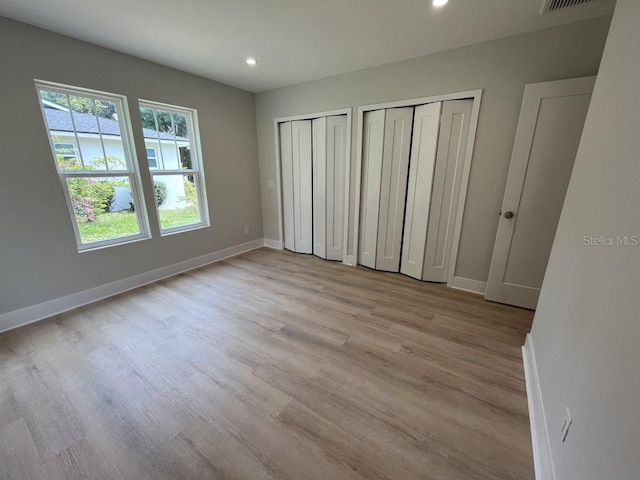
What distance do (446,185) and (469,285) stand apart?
3.91 feet

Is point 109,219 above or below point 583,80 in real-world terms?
below

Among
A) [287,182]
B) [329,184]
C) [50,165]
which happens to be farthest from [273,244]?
[50,165]

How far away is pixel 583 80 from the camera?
198cm

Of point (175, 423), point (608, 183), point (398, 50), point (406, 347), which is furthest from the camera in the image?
point (398, 50)

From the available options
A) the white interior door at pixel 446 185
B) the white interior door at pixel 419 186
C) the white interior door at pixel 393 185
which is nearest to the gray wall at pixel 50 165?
the white interior door at pixel 393 185

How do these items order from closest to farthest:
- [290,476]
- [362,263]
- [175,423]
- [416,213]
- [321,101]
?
[290,476] < [175,423] < [416,213] < [321,101] < [362,263]

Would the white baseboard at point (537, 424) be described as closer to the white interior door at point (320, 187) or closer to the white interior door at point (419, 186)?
the white interior door at point (419, 186)

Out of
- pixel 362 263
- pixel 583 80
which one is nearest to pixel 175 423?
pixel 362 263

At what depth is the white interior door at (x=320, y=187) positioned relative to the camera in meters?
3.53

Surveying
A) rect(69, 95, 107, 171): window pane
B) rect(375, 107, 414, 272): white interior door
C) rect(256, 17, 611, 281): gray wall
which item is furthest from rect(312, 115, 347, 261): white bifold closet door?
rect(69, 95, 107, 171): window pane

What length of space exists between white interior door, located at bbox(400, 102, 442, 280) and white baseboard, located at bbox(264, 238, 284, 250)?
85.4 inches

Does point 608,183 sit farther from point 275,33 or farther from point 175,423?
point 275,33

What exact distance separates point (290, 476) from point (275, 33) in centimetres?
317

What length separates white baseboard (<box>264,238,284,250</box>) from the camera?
4.45 meters
